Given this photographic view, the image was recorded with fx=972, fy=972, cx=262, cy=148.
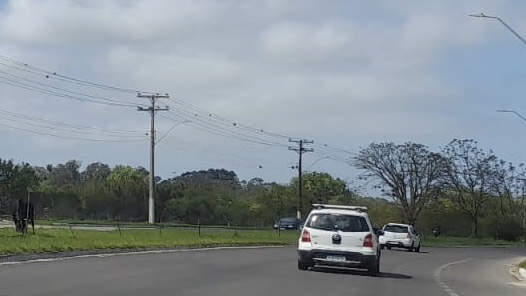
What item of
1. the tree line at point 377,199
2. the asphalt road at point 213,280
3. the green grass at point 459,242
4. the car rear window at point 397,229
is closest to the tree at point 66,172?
the tree line at point 377,199

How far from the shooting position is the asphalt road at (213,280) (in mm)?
17391

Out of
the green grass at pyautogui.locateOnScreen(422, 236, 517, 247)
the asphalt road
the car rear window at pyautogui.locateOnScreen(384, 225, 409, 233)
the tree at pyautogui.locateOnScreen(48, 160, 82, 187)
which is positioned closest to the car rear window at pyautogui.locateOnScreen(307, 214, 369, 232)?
the asphalt road

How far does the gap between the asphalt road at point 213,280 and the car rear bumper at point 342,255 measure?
0.96ft

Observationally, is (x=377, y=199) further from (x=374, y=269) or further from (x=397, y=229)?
(x=374, y=269)

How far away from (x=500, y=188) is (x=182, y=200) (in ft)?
103

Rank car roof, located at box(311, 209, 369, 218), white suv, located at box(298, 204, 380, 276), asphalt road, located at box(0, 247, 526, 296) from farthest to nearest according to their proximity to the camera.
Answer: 1. car roof, located at box(311, 209, 369, 218)
2. white suv, located at box(298, 204, 380, 276)
3. asphalt road, located at box(0, 247, 526, 296)

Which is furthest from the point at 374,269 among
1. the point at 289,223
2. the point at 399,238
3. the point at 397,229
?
the point at 289,223

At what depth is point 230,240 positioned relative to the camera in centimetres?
4669

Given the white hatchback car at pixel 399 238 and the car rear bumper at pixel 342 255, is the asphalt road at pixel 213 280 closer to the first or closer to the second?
the car rear bumper at pixel 342 255

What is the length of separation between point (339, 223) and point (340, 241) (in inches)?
19.5

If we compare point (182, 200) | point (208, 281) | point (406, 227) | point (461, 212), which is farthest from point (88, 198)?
point (208, 281)

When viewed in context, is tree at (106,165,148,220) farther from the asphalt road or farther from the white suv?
the white suv

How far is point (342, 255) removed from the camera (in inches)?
950

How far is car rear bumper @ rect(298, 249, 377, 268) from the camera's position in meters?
24.1
